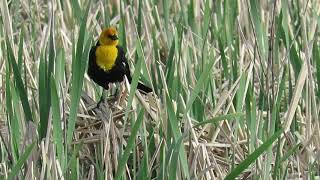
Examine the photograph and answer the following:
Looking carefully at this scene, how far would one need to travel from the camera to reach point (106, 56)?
2891 mm

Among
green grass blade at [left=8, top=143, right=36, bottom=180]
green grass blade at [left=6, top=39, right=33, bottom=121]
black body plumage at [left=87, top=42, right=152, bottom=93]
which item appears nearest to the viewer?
green grass blade at [left=8, top=143, right=36, bottom=180]

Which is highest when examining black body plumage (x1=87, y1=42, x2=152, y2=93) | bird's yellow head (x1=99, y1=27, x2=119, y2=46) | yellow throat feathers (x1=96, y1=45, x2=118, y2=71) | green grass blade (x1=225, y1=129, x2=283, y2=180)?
bird's yellow head (x1=99, y1=27, x2=119, y2=46)

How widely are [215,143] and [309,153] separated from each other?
282 mm

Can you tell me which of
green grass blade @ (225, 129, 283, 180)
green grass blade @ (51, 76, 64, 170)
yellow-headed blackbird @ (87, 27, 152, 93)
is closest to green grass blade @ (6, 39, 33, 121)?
green grass blade @ (51, 76, 64, 170)

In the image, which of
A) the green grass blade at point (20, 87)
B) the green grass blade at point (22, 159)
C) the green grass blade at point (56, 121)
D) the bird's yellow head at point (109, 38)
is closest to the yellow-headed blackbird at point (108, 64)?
the bird's yellow head at point (109, 38)

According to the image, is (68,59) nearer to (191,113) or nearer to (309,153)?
(191,113)

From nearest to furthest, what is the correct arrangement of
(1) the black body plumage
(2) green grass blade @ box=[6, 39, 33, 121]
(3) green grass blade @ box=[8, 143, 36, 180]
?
1. (3) green grass blade @ box=[8, 143, 36, 180]
2. (2) green grass blade @ box=[6, 39, 33, 121]
3. (1) the black body plumage

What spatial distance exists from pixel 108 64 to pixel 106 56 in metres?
0.03

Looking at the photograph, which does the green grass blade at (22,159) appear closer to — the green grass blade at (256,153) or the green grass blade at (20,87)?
the green grass blade at (20,87)

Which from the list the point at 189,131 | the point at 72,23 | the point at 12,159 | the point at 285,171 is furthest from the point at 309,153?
the point at 72,23

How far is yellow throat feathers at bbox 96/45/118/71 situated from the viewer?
2881 mm

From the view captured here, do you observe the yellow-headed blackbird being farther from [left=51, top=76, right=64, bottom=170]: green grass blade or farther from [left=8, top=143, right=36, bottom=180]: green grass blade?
[left=8, top=143, right=36, bottom=180]: green grass blade

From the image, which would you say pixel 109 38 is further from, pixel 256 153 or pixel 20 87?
pixel 256 153

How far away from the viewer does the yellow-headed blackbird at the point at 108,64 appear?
2.87 metres
